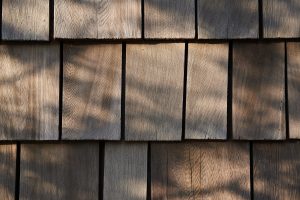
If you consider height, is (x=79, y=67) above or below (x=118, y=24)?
below

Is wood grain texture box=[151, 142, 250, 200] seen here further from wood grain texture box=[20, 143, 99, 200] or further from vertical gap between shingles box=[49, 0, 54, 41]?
vertical gap between shingles box=[49, 0, 54, 41]

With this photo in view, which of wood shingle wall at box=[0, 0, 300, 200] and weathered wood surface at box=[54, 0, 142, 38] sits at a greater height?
weathered wood surface at box=[54, 0, 142, 38]

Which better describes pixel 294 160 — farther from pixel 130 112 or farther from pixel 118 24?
pixel 118 24

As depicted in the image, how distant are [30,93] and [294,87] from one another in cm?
92

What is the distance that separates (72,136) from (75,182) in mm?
170

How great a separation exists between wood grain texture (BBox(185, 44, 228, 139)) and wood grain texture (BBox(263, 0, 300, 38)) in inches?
6.5

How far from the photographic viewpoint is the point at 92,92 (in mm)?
1896

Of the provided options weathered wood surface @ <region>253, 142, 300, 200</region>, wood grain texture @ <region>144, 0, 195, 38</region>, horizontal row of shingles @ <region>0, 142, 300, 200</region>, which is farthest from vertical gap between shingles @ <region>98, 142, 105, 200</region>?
weathered wood surface @ <region>253, 142, 300, 200</region>

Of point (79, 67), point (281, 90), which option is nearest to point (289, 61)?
point (281, 90)

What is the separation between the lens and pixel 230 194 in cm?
193

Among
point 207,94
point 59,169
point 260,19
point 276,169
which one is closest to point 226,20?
point 260,19

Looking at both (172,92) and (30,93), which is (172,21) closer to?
(172,92)

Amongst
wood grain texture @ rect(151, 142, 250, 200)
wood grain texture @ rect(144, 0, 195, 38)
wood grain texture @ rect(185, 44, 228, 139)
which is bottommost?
wood grain texture @ rect(151, 142, 250, 200)

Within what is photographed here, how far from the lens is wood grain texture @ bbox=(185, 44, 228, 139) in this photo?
189 centimetres
